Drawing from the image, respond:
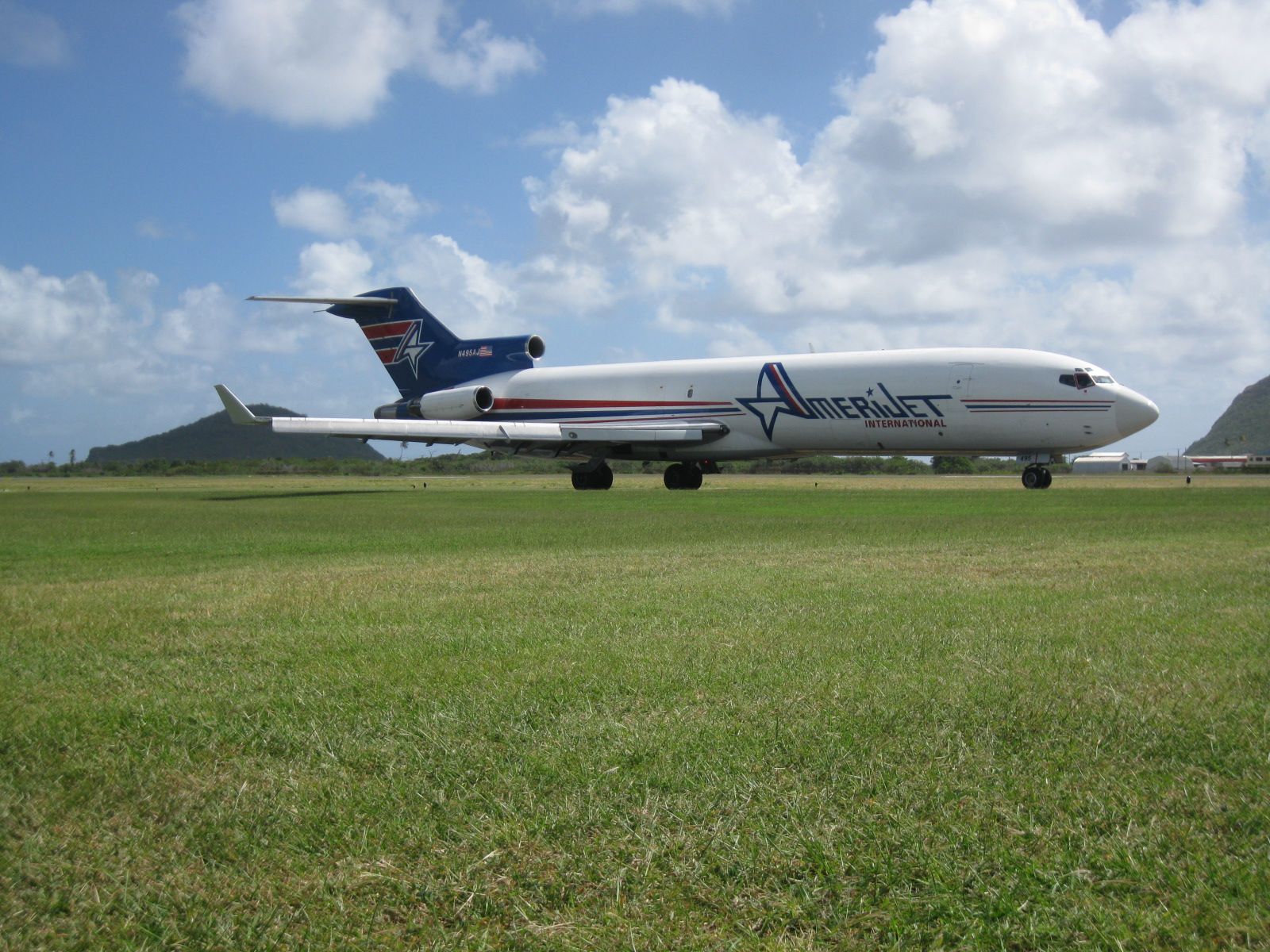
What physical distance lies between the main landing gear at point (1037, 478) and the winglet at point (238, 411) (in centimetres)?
1965

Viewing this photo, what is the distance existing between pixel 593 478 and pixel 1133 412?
13.8 metres

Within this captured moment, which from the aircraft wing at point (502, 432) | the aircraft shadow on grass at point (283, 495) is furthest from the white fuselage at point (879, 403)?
the aircraft shadow on grass at point (283, 495)

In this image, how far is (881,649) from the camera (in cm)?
430

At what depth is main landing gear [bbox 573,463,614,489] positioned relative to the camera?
2873 cm

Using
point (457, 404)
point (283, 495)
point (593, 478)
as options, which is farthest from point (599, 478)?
point (283, 495)

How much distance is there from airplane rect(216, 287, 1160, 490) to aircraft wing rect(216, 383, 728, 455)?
47mm

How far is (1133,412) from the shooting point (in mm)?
23891

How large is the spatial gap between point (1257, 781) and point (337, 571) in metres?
6.50

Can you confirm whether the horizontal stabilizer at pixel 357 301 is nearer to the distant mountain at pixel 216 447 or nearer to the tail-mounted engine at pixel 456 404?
the tail-mounted engine at pixel 456 404

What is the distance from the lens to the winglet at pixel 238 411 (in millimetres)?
27328

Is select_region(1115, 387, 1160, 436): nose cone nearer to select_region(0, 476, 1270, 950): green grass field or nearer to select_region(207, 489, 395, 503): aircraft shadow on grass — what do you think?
select_region(207, 489, 395, 503): aircraft shadow on grass

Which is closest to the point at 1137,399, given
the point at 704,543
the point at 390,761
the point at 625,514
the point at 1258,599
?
the point at 625,514

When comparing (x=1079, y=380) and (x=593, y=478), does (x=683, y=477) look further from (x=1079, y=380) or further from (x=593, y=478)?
(x=1079, y=380)

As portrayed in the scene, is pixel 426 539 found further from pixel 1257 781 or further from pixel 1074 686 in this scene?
pixel 1257 781
